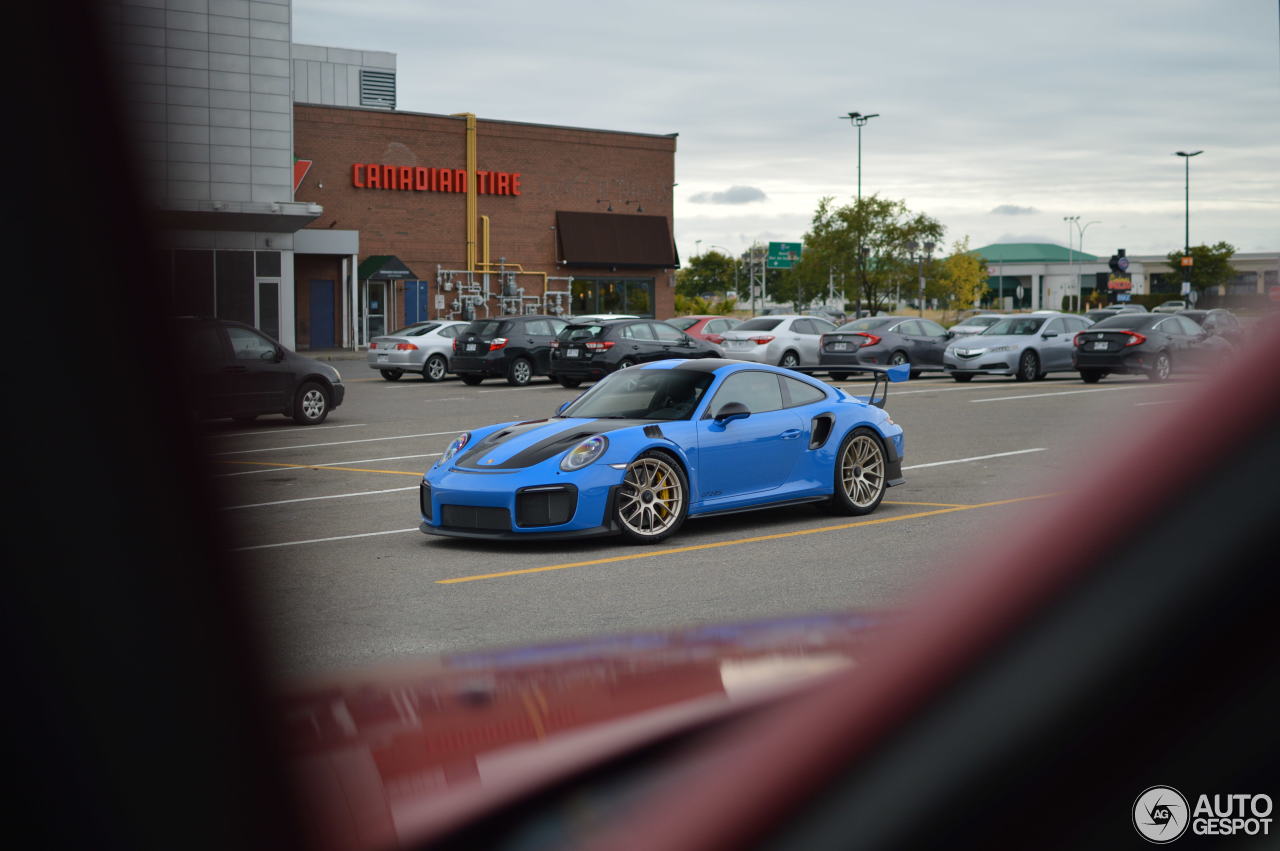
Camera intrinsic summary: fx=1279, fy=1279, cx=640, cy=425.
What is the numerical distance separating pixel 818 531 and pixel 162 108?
9.27 m

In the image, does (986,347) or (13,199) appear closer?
(13,199)

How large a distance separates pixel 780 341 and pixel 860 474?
19.8m

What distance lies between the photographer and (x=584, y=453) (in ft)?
29.6

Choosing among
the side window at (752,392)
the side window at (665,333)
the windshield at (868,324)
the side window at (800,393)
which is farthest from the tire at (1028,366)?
the side window at (752,392)

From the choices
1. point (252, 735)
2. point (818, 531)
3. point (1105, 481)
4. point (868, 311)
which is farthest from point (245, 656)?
point (868, 311)

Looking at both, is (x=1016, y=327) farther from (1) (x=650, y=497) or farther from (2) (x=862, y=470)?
(1) (x=650, y=497)

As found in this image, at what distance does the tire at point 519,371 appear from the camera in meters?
28.2

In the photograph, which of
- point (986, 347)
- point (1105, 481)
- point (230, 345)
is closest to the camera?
point (1105, 481)

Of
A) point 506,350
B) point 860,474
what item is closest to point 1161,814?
point 860,474

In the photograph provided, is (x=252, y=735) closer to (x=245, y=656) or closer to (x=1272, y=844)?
(x=245, y=656)

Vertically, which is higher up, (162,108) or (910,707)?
(162,108)

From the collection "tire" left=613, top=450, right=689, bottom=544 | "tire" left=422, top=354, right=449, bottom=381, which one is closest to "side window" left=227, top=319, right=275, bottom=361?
"tire" left=613, top=450, right=689, bottom=544

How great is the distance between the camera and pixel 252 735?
0.60 metres

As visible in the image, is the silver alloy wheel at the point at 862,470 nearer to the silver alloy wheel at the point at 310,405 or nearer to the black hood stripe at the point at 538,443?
the black hood stripe at the point at 538,443
